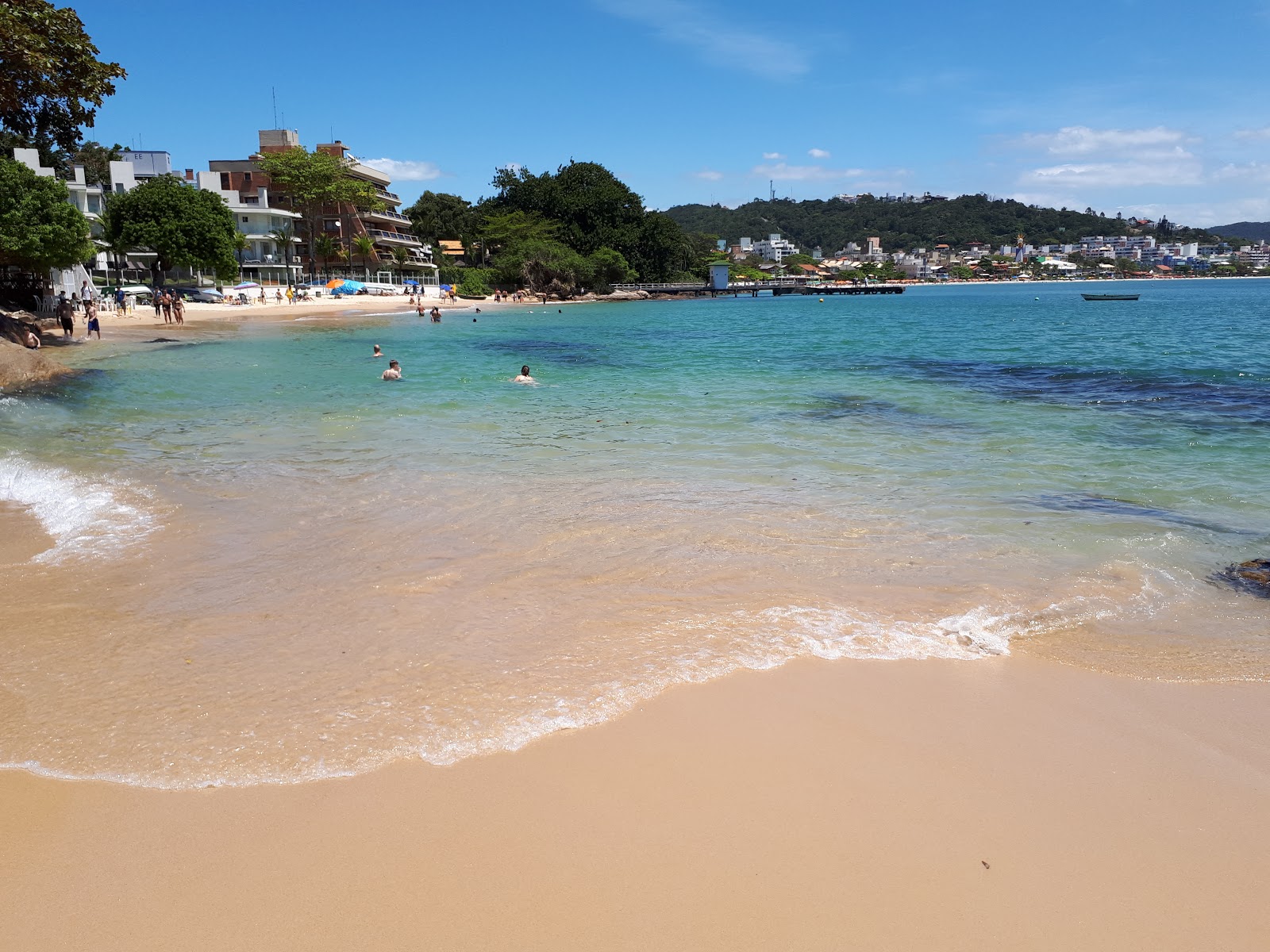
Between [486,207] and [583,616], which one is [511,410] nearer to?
[583,616]

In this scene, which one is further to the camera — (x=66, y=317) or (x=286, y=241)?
(x=286, y=241)

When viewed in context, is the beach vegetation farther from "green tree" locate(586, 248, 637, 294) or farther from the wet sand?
the wet sand

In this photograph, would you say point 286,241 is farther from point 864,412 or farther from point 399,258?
point 864,412

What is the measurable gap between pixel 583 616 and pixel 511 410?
1171 centimetres

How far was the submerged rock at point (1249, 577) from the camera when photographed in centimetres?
625

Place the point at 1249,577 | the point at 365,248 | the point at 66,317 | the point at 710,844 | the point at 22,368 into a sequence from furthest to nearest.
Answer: the point at 365,248, the point at 66,317, the point at 22,368, the point at 1249,577, the point at 710,844

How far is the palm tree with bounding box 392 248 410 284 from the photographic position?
85938mm

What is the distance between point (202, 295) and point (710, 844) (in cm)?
6005

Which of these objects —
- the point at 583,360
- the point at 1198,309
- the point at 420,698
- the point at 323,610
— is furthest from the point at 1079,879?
the point at 1198,309

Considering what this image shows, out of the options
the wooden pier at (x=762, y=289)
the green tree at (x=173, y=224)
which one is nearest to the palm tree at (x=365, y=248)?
the green tree at (x=173, y=224)

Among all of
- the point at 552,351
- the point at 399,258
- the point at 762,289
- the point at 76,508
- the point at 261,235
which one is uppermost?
the point at 261,235

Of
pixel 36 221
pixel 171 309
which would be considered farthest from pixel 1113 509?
pixel 171 309

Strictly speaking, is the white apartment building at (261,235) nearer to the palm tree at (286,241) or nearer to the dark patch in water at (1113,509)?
the palm tree at (286,241)

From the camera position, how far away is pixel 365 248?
7875 cm
